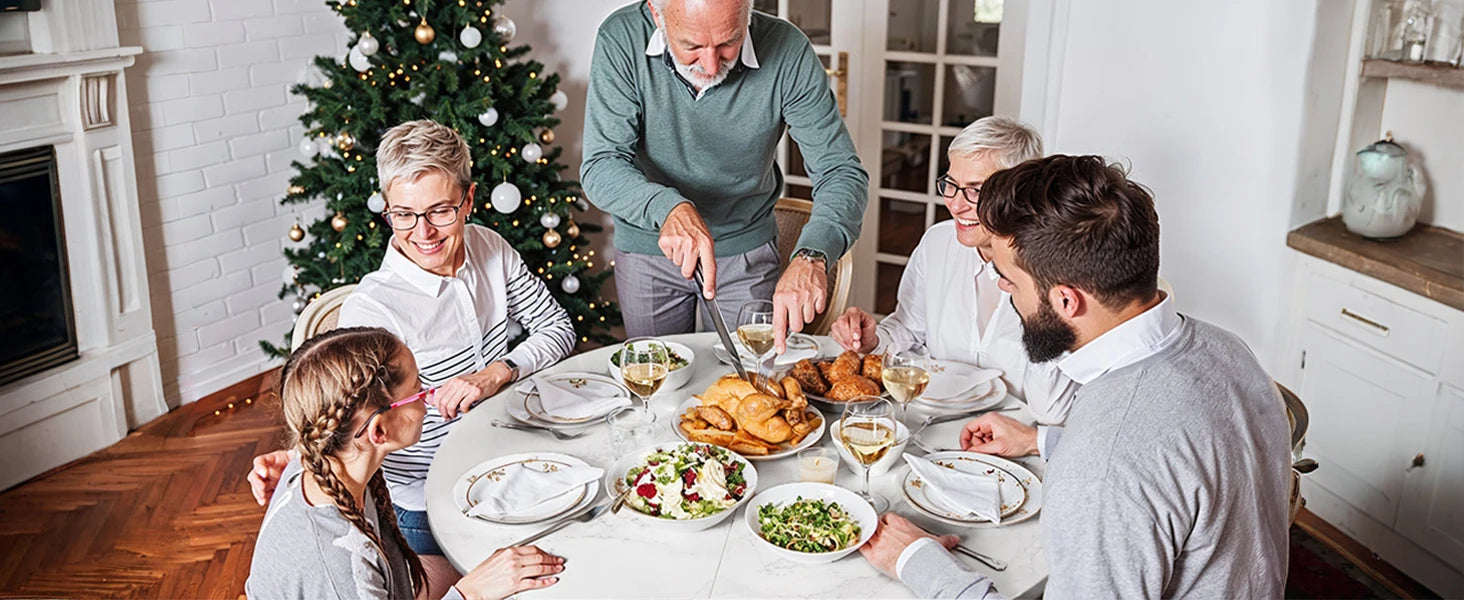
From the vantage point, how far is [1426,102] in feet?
10.4

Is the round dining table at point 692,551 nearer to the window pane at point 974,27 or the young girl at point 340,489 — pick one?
the young girl at point 340,489

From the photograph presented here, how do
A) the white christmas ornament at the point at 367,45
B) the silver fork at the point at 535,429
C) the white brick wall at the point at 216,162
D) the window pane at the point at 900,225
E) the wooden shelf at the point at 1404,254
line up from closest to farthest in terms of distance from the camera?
1. the silver fork at the point at 535,429
2. the wooden shelf at the point at 1404,254
3. the white christmas ornament at the point at 367,45
4. the white brick wall at the point at 216,162
5. the window pane at the point at 900,225

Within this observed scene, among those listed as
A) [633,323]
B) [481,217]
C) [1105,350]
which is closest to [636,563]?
[1105,350]

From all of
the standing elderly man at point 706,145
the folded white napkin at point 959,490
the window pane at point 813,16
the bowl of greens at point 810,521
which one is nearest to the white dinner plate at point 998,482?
the folded white napkin at point 959,490

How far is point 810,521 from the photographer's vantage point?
1.75m

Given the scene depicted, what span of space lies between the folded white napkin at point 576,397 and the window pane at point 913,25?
2407 mm

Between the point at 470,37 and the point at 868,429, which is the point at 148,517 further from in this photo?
the point at 868,429

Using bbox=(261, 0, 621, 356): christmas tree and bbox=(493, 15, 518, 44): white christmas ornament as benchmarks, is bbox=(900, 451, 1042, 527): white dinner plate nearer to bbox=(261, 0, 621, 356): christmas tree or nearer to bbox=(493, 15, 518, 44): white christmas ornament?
bbox=(261, 0, 621, 356): christmas tree

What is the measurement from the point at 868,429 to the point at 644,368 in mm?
479

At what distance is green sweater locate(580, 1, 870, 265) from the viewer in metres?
2.77

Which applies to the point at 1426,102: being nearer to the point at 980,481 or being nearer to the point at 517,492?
the point at 980,481

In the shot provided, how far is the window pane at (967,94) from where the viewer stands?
4.18 metres

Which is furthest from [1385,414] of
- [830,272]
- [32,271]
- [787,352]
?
[32,271]

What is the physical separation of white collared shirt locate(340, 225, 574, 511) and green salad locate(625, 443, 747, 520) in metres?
0.65
